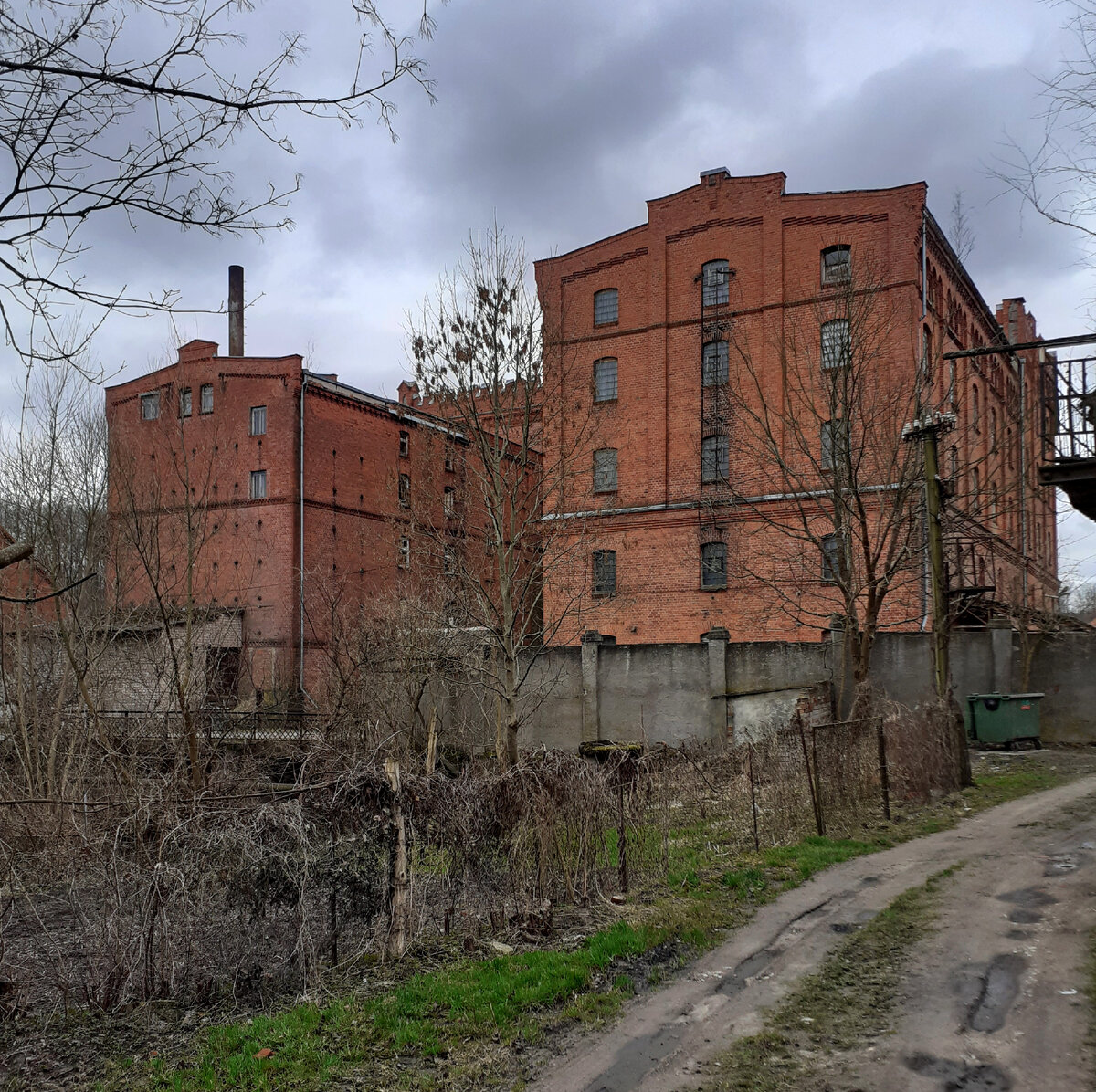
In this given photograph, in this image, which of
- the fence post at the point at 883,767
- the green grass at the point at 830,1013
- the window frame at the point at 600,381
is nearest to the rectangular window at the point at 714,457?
the window frame at the point at 600,381

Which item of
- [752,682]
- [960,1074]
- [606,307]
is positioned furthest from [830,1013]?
[606,307]

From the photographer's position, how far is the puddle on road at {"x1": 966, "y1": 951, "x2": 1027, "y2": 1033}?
19.0ft

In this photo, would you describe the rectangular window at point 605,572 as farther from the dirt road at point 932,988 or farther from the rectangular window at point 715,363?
the dirt road at point 932,988

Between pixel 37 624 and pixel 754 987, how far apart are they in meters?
15.8

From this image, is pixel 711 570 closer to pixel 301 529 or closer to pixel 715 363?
pixel 715 363

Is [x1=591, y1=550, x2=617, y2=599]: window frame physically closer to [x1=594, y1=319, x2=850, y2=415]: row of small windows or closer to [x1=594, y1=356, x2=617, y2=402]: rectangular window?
[x1=594, y1=319, x2=850, y2=415]: row of small windows

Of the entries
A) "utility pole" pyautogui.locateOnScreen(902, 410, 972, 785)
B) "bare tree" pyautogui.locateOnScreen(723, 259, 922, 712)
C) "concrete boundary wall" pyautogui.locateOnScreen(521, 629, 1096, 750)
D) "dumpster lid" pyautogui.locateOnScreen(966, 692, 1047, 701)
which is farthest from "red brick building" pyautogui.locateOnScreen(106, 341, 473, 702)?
"utility pole" pyautogui.locateOnScreen(902, 410, 972, 785)

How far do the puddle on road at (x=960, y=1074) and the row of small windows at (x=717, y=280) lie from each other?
72.9 ft

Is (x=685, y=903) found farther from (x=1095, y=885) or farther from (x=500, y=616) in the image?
(x=500, y=616)

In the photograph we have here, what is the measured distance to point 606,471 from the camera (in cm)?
3144

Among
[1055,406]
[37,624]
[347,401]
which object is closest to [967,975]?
[1055,406]

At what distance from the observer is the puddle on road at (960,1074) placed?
16.3 ft

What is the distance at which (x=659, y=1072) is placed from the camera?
5.39 meters

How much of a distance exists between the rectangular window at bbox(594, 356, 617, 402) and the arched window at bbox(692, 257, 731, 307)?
12.4 feet
